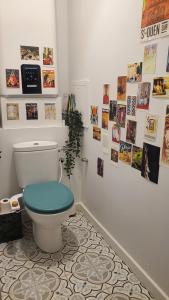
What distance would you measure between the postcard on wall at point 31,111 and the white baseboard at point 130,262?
41.0 inches

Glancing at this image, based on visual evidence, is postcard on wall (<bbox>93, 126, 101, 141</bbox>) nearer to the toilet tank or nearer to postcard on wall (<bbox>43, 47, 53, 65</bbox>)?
the toilet tank

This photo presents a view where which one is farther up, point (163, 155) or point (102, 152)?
point (163, 155)

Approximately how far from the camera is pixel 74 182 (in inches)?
92.7

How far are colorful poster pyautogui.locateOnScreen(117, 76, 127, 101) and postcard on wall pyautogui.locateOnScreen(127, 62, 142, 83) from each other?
0.04 m

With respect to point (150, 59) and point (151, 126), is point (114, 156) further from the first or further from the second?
point (150, 59)

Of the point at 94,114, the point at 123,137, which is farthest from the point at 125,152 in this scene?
the point at 94,114

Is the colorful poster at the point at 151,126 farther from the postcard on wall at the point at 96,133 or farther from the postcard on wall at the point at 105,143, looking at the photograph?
the postcard on wall at the point at 96,133

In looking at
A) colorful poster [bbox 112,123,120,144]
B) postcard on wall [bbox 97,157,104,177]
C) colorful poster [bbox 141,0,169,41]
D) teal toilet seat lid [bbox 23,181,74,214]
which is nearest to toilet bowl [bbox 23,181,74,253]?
teal toilet seat lid [bbox 23,181,74,214]

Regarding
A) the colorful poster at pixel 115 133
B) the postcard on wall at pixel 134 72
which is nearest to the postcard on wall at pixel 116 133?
the colorful poster at pixel 115 133

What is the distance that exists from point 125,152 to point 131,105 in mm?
317

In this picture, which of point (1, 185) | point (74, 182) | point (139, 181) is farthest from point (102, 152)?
point (1, 185)

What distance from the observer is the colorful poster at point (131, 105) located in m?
1.42

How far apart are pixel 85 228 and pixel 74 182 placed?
47 cm

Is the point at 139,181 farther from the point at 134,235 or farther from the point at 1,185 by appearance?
the point at 1,185
